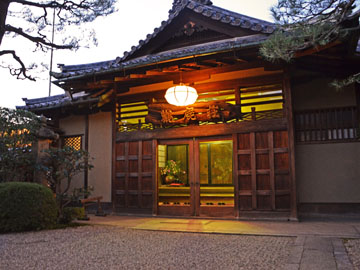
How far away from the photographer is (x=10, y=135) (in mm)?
8820

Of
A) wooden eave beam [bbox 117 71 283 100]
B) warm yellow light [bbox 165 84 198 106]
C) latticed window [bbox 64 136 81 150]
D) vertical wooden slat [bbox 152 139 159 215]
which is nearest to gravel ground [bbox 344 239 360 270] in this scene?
wooden eave beam [bbox 117 71 283 100]

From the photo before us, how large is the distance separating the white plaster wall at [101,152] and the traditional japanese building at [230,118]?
35 mm

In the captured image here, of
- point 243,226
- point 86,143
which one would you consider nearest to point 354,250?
point 243,226

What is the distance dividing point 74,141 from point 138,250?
7.27 metres

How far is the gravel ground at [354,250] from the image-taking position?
4.50 m

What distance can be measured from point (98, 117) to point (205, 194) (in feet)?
16.0

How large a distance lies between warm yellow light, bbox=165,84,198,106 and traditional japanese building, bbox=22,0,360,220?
0.04m

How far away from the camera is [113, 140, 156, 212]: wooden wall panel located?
10008 millimetres

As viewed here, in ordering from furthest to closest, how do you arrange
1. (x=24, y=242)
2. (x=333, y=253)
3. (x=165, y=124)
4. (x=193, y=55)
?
A: 1. (x=165, y=124)
2. (x=193, y=55)
3. (x=24, y=242)
4. (x=333, y=253)

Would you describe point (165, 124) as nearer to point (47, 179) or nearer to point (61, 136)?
point (47, 179)

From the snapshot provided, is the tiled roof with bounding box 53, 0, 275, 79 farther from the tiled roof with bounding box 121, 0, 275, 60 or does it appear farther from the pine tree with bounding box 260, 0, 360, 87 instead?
the pine tree with bounding box 260, 0, 360, 87

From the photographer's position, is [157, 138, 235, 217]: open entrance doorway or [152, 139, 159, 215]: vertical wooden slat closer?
[157, 138, 235, 217]: open entrance doorway

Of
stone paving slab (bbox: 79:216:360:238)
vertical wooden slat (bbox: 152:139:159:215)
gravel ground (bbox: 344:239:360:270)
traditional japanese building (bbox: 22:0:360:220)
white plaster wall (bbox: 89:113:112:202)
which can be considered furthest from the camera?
white plaster wall (bbox: 89:113:112:202)

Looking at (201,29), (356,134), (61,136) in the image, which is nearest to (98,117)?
(61,136)
